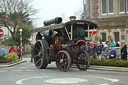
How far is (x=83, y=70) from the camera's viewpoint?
1425 cm

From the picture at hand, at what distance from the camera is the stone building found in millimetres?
25328

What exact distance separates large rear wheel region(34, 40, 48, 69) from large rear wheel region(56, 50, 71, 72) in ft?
3.92

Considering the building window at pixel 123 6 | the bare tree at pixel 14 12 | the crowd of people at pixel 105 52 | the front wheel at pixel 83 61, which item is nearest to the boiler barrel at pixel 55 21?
the front wheel at pixel 83 61

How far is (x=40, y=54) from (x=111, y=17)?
1242cm

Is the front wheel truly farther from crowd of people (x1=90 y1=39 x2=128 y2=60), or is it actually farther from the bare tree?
the bare tree

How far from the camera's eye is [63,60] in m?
13.8

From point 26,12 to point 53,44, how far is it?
28.1m

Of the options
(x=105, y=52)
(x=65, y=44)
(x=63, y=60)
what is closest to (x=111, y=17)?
(x=105, y=52)

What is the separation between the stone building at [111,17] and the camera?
25.3m

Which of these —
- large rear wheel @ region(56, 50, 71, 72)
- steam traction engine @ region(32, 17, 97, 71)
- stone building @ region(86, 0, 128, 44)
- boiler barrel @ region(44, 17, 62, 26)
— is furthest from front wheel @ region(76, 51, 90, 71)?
stone building @ region(86, 0, 128, 44)

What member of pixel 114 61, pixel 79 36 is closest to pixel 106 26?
pixel 114 61

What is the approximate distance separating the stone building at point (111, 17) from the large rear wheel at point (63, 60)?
12696mm

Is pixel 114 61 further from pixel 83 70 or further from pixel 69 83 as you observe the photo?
pixel 69 83

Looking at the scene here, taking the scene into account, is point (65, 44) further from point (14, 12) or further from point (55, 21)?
point (14, 12)
